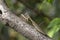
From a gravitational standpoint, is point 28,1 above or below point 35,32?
above

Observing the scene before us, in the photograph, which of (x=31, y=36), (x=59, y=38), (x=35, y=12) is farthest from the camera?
(x=35, y=12)

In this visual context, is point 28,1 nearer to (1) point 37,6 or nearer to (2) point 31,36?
(1) point 37,6

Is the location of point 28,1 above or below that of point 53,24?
above

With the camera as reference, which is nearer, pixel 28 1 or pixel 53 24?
pixel 53 24

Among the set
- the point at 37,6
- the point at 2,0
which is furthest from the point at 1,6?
the point at 37,6

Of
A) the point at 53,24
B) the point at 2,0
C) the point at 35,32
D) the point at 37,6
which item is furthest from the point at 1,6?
the point at 37,6

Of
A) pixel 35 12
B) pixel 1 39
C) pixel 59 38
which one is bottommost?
pixel 59 38

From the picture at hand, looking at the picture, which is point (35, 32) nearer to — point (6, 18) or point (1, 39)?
point (6, 18)

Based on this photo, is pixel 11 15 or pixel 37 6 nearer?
pixel 11 15

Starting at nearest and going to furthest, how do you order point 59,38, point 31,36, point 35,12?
1. point 31,36
2. point 59,38
3. point 35,12
